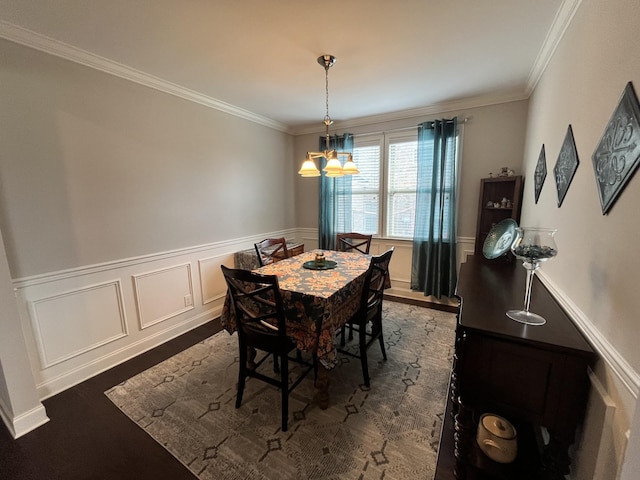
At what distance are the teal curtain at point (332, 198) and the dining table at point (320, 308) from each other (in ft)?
6.68

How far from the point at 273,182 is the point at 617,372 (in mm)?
3959

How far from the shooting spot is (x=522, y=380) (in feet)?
3.50

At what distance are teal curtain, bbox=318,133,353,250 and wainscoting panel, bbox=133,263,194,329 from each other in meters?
2.10

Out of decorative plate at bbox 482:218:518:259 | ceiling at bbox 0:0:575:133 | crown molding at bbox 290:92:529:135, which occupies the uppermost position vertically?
ceiling at bbox 0:0:575:133

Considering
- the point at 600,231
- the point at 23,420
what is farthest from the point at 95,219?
the point at 600,231

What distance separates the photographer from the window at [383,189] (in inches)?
146

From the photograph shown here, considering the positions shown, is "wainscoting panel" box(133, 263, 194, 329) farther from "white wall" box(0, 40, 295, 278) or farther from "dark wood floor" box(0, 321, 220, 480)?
"dark wood floor" box(0, 321, 220, 480)

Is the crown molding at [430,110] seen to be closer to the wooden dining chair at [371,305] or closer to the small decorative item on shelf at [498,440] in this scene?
the wooden dining chair at [371,305]

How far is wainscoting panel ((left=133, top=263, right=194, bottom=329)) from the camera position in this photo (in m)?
2.58

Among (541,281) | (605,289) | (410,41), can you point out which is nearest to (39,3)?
(410,41)

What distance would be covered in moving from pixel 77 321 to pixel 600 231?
3364mm

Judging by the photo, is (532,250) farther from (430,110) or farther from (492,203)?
(430,110)

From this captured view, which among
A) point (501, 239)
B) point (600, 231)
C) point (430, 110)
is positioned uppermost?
point (430, 110)

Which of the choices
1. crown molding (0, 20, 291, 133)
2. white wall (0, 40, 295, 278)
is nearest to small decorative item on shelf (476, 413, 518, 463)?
white wall (0, 40, 295, 278)
